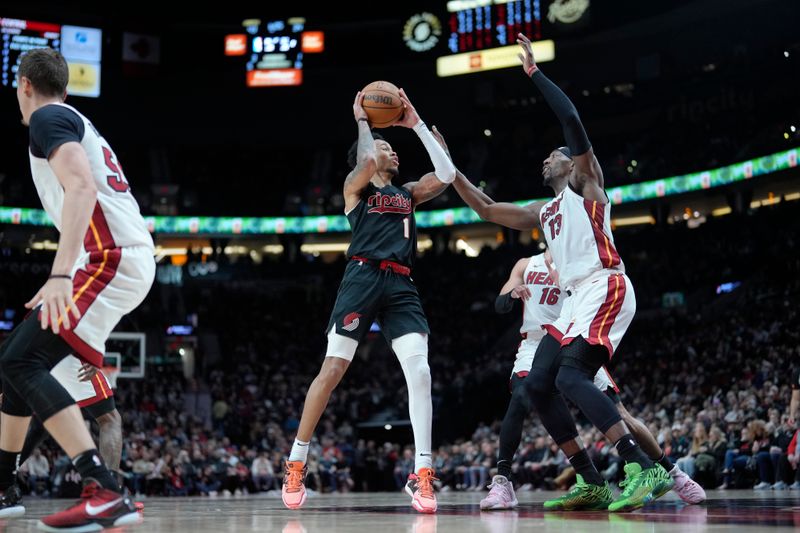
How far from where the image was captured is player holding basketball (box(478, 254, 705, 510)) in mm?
6309

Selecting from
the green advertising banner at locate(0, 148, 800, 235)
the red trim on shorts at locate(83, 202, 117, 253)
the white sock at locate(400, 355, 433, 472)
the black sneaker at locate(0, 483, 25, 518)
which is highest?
the green advertising banner at locate(0, 148, 800, 235)

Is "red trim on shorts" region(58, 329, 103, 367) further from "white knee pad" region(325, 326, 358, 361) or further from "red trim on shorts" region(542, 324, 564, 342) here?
"red trim on shorts" region(542, 324, 564, 342)

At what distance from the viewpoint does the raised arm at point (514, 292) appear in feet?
24.1

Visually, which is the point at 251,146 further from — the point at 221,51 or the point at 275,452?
the point at 275,452

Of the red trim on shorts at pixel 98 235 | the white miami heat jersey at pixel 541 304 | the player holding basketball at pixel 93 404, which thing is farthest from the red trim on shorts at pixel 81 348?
the white miami heat jersey at pixel 541 304

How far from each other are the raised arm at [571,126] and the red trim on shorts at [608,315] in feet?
2.24

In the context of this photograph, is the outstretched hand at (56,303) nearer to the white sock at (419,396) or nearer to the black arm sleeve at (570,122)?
the white sock at (419,396)

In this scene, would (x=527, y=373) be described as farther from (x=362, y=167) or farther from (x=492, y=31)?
(x=492, y=31)

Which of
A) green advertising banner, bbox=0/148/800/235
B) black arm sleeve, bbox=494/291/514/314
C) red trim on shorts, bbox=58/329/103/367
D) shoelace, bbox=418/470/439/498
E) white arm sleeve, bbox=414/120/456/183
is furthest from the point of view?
green advertising banner, bbox=0/148/800/235

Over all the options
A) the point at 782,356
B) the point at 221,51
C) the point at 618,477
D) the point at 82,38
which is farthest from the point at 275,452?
the point at 221,51

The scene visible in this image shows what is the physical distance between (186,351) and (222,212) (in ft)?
26.5

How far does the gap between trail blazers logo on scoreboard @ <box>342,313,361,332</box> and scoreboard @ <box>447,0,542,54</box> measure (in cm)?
2406

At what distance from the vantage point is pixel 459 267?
1323 inches

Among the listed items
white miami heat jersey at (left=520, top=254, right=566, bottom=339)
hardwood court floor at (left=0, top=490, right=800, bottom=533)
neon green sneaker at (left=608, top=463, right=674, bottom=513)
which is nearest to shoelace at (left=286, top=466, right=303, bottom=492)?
hardwood court floor at (left=0, top=490, right=800, bottom=533)
